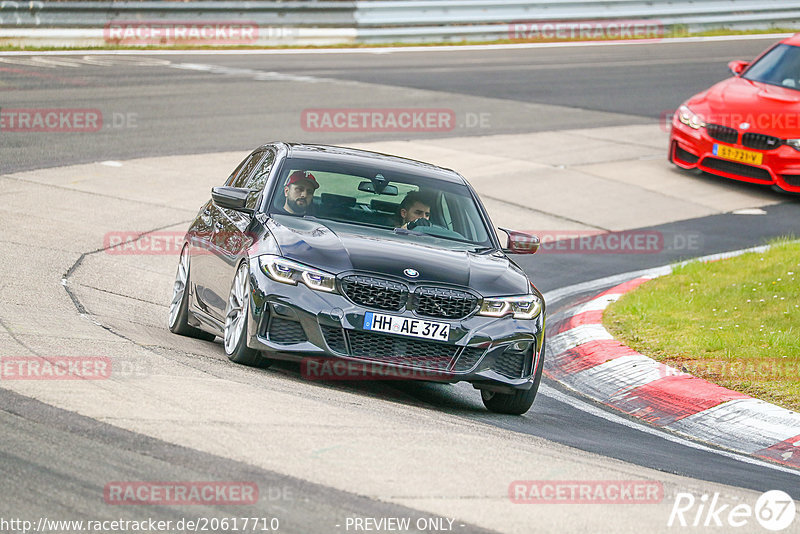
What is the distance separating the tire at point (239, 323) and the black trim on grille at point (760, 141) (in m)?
10.6

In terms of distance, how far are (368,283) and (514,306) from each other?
946mm

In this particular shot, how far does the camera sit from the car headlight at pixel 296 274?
24.2ft

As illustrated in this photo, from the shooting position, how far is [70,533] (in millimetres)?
4520

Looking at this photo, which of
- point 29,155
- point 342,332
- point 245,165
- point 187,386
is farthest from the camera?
point 29,155

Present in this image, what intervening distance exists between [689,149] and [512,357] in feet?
35.4

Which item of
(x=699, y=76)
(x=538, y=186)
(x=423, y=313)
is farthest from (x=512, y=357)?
(x=699, y=76)

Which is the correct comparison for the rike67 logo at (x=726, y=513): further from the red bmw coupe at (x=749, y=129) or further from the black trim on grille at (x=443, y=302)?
the red bmw coupe at (x=749, y=129)

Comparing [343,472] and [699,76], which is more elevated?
[343,472]

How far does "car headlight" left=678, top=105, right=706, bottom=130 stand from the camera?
683 inches

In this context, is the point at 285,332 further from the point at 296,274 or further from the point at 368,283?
the point at 368,283

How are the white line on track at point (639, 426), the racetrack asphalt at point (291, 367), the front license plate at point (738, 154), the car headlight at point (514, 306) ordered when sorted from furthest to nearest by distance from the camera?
the front license plate at point (738, 154)
the car headlight at point (514, 306)
the white line on track at point (639, 426)
the racetrack asphalt at point (291, 367)

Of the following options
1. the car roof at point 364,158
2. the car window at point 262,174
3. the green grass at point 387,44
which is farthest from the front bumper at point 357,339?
the green grass at point 387,44

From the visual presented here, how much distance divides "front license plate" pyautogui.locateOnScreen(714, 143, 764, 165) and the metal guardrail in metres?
14.5

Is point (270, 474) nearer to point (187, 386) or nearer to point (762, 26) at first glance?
point (187, 386)
